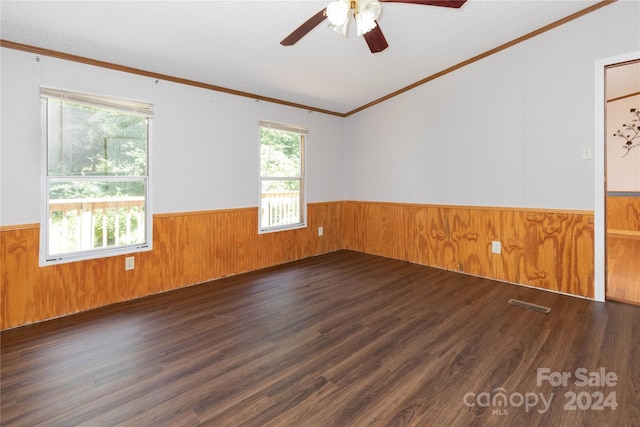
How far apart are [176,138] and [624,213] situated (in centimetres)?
740

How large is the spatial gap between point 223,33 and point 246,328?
2.43 metres

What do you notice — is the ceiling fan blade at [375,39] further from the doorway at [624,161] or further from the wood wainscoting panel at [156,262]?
the doorway at [624,161]

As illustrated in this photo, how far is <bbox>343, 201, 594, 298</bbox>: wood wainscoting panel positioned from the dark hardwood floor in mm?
290

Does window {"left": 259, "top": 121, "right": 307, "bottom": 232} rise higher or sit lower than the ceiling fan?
lower

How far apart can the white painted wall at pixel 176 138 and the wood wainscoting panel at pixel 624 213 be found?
5292 mm

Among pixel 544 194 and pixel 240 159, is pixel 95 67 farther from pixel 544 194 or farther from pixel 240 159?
pixel 544 194

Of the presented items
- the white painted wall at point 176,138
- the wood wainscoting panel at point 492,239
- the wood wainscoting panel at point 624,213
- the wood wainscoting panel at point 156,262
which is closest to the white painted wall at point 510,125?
the wood wainscoting panel at point 492,239

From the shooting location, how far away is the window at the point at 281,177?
165 inches

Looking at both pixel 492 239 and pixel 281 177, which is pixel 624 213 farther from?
pixel 281 177

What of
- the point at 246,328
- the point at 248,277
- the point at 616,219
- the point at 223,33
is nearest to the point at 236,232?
the point at 248,277

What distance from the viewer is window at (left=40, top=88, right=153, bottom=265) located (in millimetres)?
2637

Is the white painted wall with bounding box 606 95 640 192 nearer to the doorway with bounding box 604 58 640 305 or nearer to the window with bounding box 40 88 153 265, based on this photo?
the doorway with bounding box 604 58 640 305

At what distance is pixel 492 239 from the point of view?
Answer: 3.58m

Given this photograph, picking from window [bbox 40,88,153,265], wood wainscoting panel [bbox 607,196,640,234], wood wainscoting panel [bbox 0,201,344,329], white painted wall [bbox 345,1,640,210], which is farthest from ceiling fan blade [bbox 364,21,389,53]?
wood wainscoting panel [bbox 607,196,640,234]
